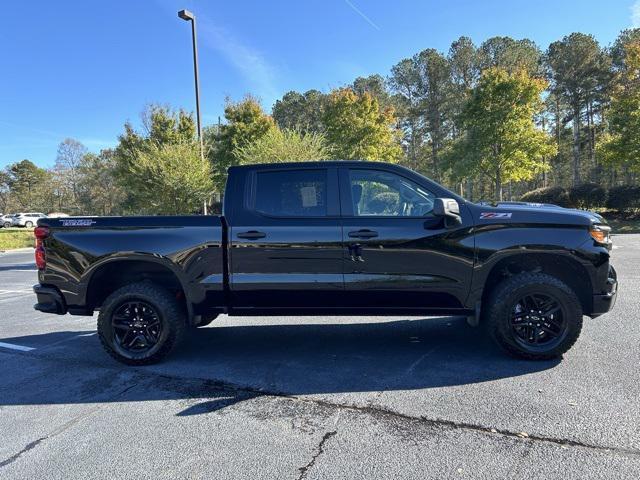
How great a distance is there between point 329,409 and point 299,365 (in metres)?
1.01

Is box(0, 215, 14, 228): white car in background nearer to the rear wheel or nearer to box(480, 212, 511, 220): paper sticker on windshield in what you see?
the rear wheel

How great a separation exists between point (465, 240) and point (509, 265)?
2.33 ft

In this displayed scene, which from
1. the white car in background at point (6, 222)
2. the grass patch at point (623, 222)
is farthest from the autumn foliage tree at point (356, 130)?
the white car in background at point (6, 222)

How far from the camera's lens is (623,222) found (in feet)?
69.2

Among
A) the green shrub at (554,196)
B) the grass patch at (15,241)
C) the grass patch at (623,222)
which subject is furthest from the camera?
the grass patch at (15,241)

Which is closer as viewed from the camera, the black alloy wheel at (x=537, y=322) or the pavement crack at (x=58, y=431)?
the pavement crack at (x=58, y=431)

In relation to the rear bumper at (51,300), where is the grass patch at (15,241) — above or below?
below

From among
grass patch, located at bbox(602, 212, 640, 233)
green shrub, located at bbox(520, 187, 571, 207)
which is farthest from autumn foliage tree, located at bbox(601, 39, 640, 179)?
green shrub, located at bbox(520, 187, 571, 207)

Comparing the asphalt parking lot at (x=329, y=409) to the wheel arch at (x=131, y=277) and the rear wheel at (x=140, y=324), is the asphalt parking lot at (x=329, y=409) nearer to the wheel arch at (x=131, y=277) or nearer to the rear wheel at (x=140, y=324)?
the rear wheel at (x=140, y=324)

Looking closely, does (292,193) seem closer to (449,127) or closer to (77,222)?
(77,222)

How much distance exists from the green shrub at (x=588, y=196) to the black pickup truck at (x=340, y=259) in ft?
69.1

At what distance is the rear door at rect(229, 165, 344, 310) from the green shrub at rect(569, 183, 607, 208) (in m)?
22.3

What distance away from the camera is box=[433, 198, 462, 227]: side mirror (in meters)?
3.86

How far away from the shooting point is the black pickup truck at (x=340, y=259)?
4098 mm
